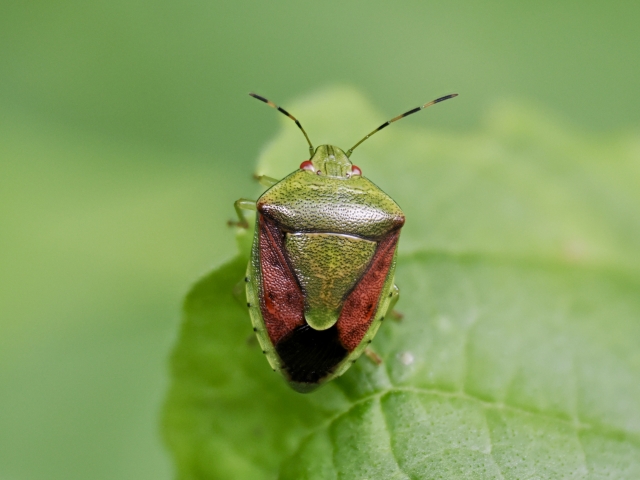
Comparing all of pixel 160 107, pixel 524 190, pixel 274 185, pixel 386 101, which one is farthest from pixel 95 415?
pixel 386 101

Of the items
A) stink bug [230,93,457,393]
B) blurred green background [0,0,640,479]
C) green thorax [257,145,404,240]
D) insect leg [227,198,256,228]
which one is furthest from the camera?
blurred green background [0,0,640,479]

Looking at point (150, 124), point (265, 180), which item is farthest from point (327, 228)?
point (150, 124)

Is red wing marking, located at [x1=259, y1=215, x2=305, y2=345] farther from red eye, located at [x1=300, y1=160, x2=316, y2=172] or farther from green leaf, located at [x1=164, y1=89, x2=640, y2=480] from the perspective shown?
red eye, located at [x1=300, y1=160, x2=316, y2=172]

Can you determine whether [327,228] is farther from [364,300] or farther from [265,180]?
[265,180]

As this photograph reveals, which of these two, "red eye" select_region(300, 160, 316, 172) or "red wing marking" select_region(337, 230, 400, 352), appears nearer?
"red wing marking" select_region(337, 230, 400, 352)

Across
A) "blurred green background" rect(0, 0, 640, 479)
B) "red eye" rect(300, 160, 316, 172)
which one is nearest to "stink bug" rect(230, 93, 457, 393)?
"red eye" rect(300, 160, 316, 172)

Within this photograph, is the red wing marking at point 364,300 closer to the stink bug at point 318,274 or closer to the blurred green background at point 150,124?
the stink bug at point 318,274
